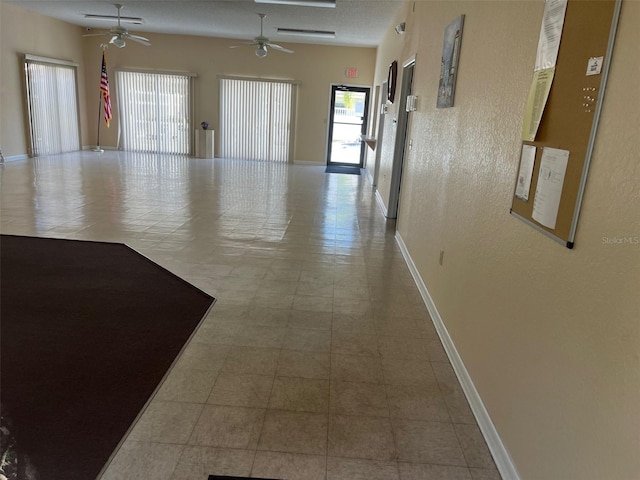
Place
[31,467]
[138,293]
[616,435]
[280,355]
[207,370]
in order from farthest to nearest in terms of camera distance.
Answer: [138,293], [280,355], [207,370], [31,467], [616,435]

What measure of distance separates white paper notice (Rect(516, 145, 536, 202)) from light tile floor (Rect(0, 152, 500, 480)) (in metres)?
1.12

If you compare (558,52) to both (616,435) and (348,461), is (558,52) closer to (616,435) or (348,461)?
(616,435)

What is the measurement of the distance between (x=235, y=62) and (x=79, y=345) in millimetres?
10616

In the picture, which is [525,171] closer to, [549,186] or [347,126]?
[549,186]

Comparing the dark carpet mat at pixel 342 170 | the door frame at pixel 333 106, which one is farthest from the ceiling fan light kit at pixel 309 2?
the door frame at pixel 333 106

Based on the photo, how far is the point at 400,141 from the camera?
20.4 ft

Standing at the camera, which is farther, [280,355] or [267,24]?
[267,24]

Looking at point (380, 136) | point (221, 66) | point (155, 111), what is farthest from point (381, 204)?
point (155, 111)

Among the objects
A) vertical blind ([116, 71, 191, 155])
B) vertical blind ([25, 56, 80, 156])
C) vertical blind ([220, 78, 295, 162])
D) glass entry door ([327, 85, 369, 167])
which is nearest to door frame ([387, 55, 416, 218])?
glass entry door ([327, 85, 369, 167])

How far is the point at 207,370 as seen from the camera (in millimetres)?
2586

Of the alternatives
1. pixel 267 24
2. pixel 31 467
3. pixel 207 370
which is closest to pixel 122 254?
pixel 207 370

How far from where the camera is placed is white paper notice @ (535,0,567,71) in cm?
175

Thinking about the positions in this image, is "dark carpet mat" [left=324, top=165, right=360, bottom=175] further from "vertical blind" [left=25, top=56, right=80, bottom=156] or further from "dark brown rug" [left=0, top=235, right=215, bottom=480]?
"dark brown rug" [left=0, top=235, right=215, bottom=480]

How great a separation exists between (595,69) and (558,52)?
0.31 metres
